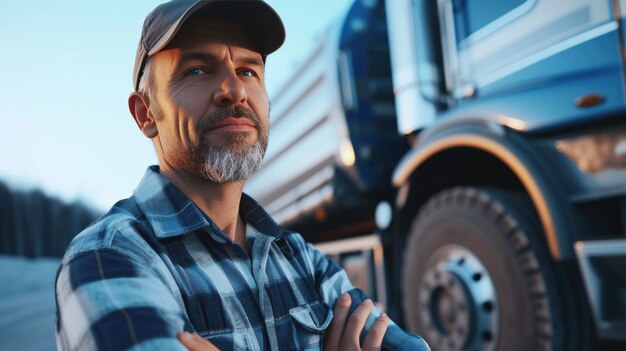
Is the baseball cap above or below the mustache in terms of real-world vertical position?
above

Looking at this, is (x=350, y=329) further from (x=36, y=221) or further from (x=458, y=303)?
(x=36, y=221)

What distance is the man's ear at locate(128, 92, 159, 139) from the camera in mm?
1414

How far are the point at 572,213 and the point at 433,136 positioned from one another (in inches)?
33.3

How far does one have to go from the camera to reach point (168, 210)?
1.24 m

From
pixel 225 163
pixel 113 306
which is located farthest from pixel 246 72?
pixel 113 306

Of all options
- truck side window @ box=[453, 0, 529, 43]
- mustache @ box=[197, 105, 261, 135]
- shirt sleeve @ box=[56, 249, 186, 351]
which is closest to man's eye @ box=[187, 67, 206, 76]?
mustache @ box=[197, 105, 261, 135]

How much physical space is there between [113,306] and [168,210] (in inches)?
14.9

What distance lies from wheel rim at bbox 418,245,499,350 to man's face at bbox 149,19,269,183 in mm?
1647

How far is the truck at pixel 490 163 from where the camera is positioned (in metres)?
2.12

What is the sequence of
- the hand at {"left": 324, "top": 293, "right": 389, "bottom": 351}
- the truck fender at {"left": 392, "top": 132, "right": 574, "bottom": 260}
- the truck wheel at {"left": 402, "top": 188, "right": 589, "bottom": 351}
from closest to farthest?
the hand at {"left": 324, "top": 293, "right": 389, "bottom": 351}
the truck fender at {"left": 392, "top": 132, "right": 574, "bottom": 260}
the truck wheel at {"left": 402, "top": 188, "right": 589, "bottom": 351}

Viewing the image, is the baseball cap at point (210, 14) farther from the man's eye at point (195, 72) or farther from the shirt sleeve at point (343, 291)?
the shirt sleeve at point (343, 291)

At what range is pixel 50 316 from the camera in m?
8.78

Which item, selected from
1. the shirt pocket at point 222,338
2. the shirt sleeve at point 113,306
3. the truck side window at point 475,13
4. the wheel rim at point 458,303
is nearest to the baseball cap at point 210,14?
the shirt sleeve at point 113,306

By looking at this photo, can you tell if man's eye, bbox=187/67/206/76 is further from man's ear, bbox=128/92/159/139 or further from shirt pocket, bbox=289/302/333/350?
shirt pocket, bbox=289/302/333/350
